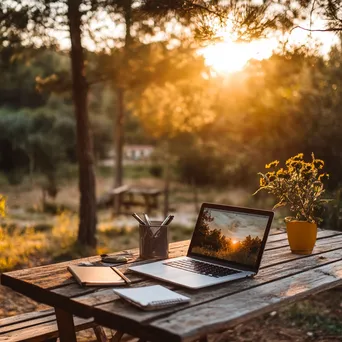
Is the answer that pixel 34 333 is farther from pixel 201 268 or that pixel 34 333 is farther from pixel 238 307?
pixel 238 307

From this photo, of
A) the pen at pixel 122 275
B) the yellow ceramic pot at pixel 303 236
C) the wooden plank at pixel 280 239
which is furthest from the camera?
the wooden plank at pixel 280 239

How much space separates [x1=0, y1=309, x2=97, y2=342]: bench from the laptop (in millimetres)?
563

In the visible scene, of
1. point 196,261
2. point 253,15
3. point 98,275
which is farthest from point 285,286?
point 253,15

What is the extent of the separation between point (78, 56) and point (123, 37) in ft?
1.99

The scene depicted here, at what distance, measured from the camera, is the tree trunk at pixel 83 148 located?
21.4 feet

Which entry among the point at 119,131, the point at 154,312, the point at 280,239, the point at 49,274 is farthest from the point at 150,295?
the point at 119,131

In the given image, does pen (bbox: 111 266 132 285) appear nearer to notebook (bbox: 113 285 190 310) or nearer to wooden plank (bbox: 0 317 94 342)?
notebook (bbox: 113 285 190 310)

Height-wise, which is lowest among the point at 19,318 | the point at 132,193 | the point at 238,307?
the point at 132,193

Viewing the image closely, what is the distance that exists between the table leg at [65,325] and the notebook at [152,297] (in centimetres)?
32

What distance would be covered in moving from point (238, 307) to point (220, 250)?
2.21ft

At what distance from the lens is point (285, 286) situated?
2320mm

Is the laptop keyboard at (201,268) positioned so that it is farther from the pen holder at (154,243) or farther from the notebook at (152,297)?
the notebook at (152,297)

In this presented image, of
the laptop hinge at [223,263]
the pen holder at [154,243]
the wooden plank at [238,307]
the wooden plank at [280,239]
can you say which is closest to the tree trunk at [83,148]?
the wooden plank at [280,239]

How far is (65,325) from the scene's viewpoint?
2.32 m
